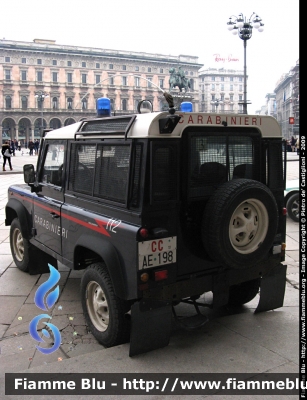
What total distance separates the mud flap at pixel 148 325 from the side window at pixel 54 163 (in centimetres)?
211

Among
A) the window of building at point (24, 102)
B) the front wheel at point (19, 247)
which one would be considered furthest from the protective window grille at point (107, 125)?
the window of building at point (24, 102)

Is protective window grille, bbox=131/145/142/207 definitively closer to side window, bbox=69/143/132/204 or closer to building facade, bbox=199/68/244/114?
side window, bbox=69/143/132/204

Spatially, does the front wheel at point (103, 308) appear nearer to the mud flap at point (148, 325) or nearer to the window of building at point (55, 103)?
the mud flap at point (148, 325)

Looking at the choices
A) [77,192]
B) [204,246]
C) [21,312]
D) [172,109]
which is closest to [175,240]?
[204,246]

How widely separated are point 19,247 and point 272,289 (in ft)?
13.0

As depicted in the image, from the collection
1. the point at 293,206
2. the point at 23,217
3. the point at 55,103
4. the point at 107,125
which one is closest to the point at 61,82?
the point at 55,103

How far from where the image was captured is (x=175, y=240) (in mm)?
3617

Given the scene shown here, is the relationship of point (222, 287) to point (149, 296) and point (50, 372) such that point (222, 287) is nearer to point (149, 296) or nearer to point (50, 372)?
point (149, 296)

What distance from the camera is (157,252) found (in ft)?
11.5

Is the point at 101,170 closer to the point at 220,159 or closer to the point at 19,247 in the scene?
the point at 220,159

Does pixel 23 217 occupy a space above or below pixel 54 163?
below

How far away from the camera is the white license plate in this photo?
340cm

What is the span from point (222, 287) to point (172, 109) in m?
1.81

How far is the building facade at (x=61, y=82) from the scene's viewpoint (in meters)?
95.6
